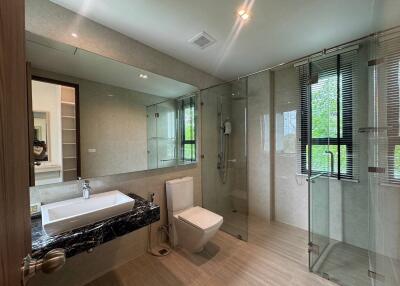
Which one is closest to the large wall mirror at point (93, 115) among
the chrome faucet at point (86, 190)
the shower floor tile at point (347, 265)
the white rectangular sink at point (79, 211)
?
the chrome faucet at point (86, 190)

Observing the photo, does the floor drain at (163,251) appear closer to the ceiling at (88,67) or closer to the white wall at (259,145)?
the white wall at (259,145)

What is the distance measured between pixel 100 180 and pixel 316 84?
2.76 metres

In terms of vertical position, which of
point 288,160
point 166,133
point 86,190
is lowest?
point 86,190

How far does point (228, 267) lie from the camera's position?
1954mm

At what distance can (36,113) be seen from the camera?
1463 mm

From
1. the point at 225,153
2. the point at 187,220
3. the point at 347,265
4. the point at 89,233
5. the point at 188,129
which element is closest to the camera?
the point at 89,233

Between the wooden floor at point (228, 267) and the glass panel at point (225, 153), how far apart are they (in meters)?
0.53

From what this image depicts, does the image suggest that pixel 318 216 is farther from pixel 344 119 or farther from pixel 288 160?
pixel 344 119

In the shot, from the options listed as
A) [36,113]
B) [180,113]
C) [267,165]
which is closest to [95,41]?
→ [36,113]

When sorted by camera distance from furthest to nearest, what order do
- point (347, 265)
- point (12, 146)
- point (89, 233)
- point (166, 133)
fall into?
point (166, 133)
point (347, 265)
point (89, 233)
point (12, 146)

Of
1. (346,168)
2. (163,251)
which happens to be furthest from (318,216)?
(163,251)

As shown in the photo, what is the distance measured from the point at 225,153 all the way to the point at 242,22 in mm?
1855

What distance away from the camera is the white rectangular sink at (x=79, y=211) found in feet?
3.95

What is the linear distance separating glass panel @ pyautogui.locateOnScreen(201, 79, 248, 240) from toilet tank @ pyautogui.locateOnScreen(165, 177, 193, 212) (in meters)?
0.49
